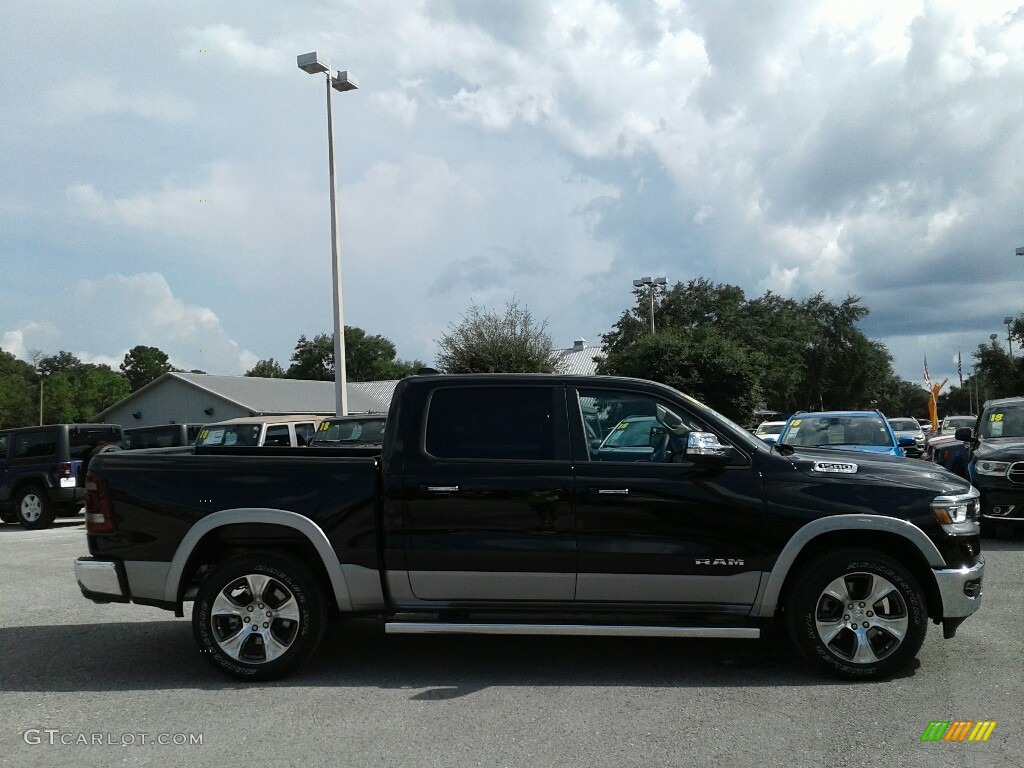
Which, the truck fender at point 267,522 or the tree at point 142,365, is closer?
the truck fender at point 267,522

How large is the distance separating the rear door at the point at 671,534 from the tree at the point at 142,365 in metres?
128

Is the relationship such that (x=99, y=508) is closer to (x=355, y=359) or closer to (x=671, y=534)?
(x=671, y=534)

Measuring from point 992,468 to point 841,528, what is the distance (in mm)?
6821

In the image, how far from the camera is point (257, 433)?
1714 centimetres

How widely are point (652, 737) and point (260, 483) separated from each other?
9.28 ft

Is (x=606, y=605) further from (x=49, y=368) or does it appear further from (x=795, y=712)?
(x=49, y=368)

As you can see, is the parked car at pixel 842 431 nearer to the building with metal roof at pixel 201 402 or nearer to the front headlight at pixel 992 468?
the front headlight at pixel 992 468

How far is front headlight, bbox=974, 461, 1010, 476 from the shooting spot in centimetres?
1099

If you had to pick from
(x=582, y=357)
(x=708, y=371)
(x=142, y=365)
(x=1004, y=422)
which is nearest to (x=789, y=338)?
(x=582, y=357)

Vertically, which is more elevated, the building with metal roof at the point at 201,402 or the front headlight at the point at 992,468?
the building with metal roof at the point at 201,402

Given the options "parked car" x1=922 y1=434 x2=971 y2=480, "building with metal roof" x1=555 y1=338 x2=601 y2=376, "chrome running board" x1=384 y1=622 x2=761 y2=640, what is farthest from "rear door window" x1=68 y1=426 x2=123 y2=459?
"building with metal roof" x1=555 y1=338 x2=601 y2=376

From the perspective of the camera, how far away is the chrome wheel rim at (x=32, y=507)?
57.6 feet

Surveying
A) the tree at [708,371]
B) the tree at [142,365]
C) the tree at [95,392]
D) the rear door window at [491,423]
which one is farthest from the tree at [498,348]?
the tree at [142,365]
